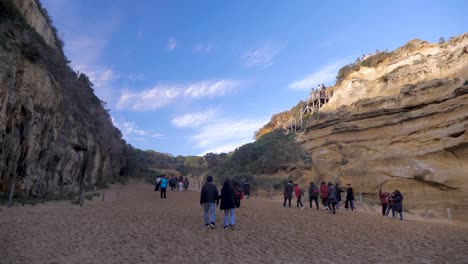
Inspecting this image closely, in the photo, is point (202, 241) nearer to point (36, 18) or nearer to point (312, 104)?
point (36, 18)

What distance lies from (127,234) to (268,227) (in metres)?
4.55

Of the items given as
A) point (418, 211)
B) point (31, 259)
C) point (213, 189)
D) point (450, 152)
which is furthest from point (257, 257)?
point (450, 152)

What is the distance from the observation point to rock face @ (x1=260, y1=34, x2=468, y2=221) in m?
21.6

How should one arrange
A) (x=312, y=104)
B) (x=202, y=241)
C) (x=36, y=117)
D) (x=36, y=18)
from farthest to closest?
(x=312, y=104) < (x=36, y=18) < (x=36, y=117) < (x=202, y=241)

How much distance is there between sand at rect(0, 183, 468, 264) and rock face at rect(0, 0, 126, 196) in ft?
13.8

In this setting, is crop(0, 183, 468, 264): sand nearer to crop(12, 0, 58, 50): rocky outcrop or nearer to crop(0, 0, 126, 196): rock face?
crop(0, 0, 126, 196): rock face

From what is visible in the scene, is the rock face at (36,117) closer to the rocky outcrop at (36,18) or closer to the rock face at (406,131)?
the rocky outcrop at (36,18)

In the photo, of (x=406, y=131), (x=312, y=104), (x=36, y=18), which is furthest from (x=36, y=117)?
(x=312, y=104)

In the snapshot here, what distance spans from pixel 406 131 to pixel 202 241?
23.1 metres

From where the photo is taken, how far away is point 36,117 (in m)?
16.8

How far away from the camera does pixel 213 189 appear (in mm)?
9539

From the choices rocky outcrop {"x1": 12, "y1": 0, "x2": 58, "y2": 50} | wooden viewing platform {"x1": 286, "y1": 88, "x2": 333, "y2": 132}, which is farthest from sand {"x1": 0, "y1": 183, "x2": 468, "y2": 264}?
wooden viewing platform {"x1": 286, "y1": 88, "x2": 333, "y2": 132}

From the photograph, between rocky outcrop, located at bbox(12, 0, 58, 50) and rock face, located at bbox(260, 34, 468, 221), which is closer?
rocky outcrop, located at bbox(12, 0, 58, 50)

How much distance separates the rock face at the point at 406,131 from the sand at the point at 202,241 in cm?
1266
